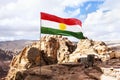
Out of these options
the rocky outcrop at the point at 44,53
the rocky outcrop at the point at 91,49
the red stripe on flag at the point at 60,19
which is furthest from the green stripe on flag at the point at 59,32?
the rocky outcrop at the point at 44,53

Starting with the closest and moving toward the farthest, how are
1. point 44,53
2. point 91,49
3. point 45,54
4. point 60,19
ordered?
point 60,19 → point 91,49 → point 45,54 → point 44,53

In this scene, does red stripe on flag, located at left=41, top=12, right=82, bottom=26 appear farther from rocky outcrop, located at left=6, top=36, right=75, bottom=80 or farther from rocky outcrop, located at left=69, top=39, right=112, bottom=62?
rocky outcrop, located at left=6, top=36, right=75, bottom=80

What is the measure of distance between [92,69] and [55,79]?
403 centimetres

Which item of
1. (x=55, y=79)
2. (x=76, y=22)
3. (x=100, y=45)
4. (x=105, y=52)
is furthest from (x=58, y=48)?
(x=55, y=79)

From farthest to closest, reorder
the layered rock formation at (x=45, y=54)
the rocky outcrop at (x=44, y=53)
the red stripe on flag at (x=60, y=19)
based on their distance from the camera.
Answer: the rocky outcrop at (x=44, y=53)
the layered rock formation at (x=45, y=54)
the red stripe on flag at (x=60, y=19)

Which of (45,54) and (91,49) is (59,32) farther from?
(45,54)

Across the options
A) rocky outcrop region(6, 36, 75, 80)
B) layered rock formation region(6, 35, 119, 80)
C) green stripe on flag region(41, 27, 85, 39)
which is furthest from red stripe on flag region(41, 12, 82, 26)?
rocky outcrop region(6, 36, 75, 80)

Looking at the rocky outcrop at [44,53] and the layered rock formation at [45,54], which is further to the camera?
the rocky outcrop at [44,53]

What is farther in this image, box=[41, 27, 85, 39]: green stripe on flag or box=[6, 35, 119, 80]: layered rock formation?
box=[6, 35, 119, 80]: layered rock formation

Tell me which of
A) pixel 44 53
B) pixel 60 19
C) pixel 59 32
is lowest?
pixel 59 32

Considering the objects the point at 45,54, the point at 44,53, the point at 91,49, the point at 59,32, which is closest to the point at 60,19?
the point at 59,32

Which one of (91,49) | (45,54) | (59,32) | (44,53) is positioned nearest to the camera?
(59,32)

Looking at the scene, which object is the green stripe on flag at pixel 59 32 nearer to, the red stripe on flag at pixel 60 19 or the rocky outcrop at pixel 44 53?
the red stripe on flag at pixel 60 19

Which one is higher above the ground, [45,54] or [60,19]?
[60,19]
